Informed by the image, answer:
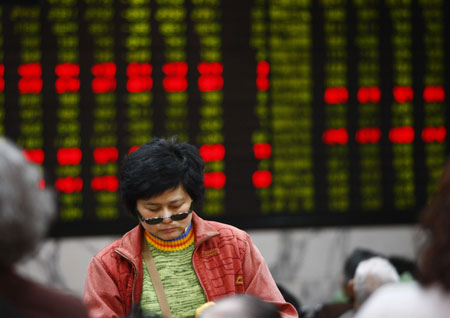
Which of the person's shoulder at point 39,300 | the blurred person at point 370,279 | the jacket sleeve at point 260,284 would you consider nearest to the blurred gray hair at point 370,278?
the blurred person at point 370,279

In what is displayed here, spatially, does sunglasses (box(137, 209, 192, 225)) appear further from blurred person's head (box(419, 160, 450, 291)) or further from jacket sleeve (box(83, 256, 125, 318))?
blurred person's head (box(419, 160, 450, 291))

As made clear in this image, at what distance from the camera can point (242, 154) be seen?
13.1ft

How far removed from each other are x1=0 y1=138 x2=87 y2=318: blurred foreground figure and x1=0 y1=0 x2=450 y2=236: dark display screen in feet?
8.61

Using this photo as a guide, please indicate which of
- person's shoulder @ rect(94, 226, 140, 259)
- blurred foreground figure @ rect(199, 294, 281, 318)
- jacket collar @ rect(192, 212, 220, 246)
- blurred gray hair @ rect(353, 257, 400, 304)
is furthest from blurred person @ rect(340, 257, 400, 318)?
blurred foreground figure @ rect(199, 294, 281, 318)

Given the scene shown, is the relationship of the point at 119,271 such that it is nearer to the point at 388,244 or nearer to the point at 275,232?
the point at 275,232

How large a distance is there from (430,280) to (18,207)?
30.0 inches

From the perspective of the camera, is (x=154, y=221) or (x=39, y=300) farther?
(x=154, y=221)

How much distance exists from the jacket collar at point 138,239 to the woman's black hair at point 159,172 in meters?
0.07

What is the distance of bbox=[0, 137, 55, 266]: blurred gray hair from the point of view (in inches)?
49.3

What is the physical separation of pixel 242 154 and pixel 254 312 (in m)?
2.49

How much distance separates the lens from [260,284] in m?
2.16

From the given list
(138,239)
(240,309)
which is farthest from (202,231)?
(240,309)

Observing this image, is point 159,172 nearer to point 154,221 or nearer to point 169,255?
point 154,221

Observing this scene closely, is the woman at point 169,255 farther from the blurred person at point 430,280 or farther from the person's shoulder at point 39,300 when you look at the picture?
the blurred person at point 430,280
